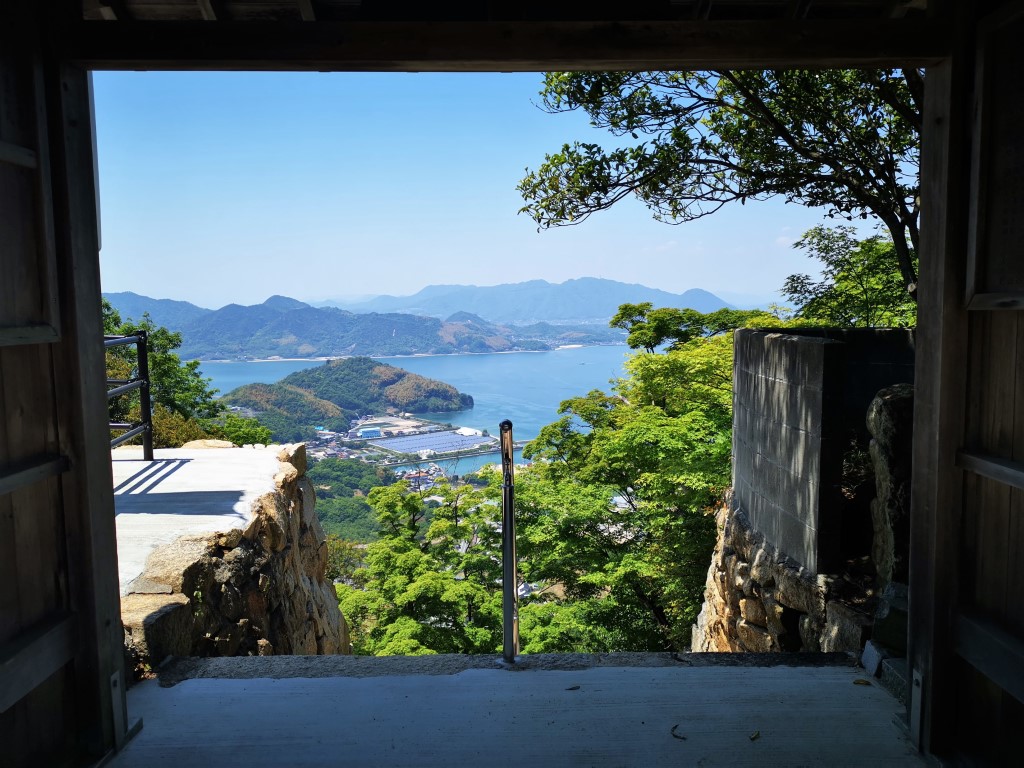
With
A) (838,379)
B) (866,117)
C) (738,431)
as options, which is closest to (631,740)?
(838,379)

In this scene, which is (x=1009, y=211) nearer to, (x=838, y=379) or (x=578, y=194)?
(x=838, y=379)

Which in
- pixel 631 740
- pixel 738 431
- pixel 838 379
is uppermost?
pixel 838 379

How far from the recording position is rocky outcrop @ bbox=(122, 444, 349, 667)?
313cm

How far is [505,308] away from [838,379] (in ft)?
329

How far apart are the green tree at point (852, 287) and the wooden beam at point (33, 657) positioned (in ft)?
29.8

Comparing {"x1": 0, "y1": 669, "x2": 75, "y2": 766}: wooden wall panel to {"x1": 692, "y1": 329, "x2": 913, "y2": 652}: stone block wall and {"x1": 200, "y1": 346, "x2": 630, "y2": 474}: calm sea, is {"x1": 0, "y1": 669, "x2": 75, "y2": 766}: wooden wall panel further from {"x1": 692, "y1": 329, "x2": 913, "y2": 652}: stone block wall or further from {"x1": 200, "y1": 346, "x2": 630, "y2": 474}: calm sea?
{"x1": 200, "y1": 346, "x2": 630, "y2": 474}: calm sea

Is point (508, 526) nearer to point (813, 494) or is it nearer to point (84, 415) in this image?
point (84, 415)

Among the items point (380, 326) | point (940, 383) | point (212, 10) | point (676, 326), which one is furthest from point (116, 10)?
point (380, 326)

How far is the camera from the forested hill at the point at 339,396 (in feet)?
114

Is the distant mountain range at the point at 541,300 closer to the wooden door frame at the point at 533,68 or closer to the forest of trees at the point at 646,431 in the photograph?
the forest of trees at the point at 646,431

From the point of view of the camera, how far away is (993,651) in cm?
202

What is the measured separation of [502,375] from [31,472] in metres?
61.4

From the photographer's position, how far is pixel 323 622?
5.88 m

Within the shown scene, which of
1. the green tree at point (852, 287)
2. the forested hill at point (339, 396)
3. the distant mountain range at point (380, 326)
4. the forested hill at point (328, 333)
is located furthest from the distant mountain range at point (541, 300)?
the green tree at point (852, 287)
